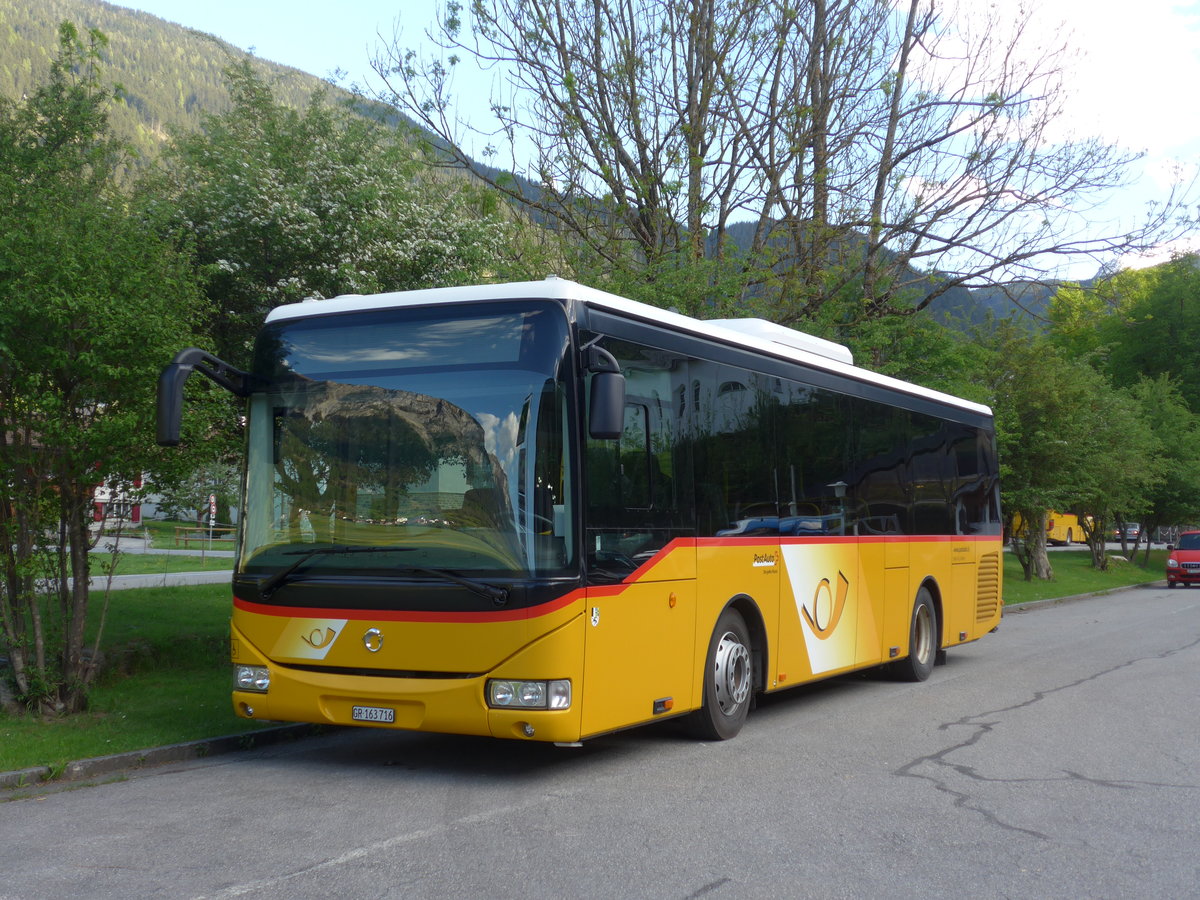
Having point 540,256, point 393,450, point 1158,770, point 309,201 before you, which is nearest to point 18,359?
point 393,450

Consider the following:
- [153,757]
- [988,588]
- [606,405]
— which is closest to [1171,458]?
[988,588]

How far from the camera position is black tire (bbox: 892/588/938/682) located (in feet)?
44.8

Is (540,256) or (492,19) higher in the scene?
(492,19)

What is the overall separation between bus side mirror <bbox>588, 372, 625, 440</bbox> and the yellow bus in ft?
0.04

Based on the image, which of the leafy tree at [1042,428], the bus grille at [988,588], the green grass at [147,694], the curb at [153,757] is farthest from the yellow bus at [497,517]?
the leafy tree at [1042,428]

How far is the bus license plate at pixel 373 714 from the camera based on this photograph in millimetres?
7777

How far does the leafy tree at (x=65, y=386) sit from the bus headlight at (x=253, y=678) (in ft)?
6.96

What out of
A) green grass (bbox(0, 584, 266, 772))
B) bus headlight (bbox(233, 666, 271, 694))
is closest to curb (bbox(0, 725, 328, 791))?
green grass (bbox(0, 584, 266, 772))

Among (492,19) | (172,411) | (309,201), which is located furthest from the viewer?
(492,19)

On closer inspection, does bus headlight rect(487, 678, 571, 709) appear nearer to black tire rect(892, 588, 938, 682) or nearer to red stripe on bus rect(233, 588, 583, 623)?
red stripe on bus rect(233, 588, 583, 623)

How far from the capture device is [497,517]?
760cm

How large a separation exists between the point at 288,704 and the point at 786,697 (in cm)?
599

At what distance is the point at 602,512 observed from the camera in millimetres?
7902

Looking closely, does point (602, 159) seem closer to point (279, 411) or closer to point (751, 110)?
point (751, 110)
